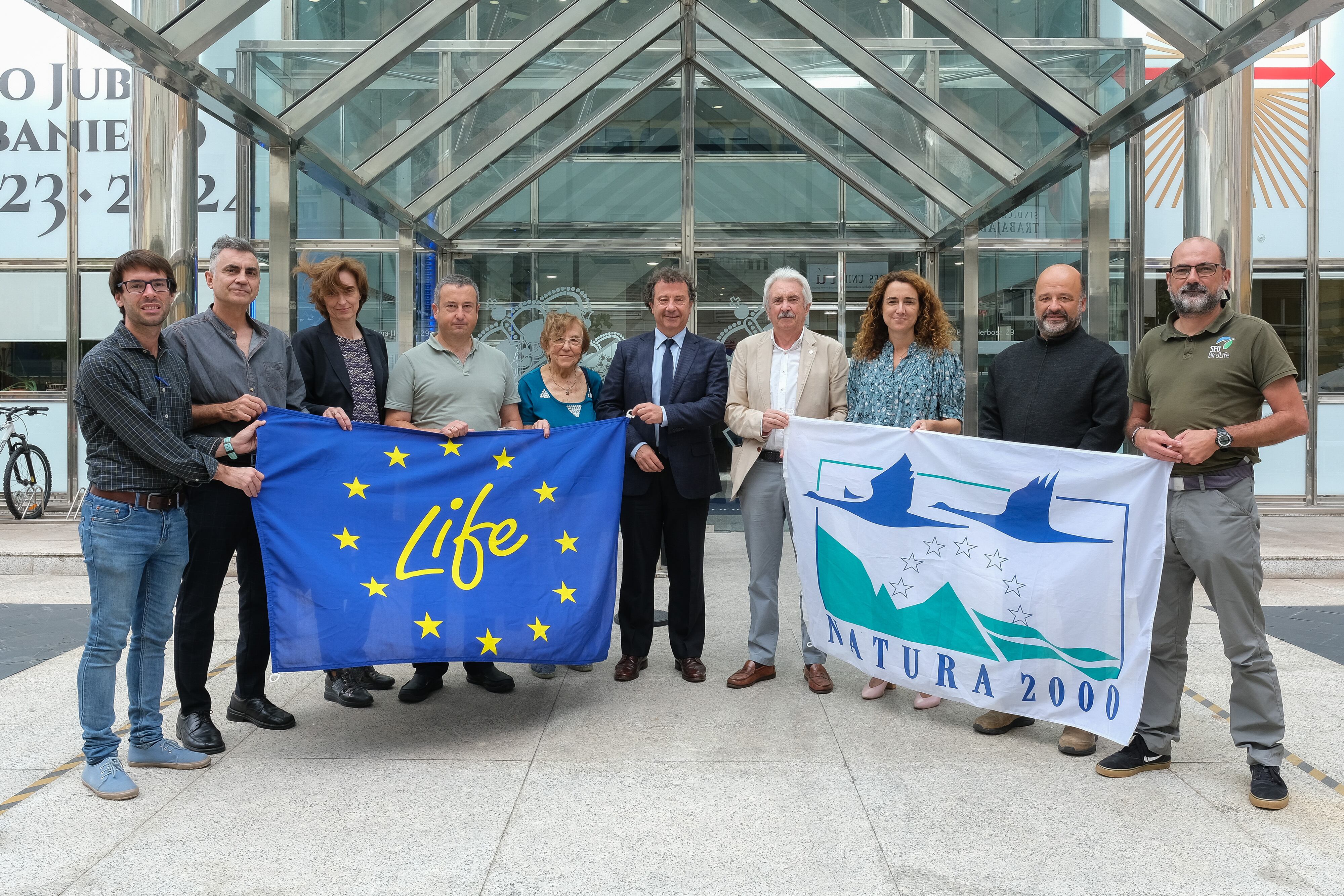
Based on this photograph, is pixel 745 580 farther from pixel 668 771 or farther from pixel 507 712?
pixel 668 771

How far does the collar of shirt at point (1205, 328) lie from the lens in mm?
3189

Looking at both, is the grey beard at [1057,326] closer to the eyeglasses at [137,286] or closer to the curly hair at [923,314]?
the curly hair at [923,314]

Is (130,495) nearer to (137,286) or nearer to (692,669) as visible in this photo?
(137,286)

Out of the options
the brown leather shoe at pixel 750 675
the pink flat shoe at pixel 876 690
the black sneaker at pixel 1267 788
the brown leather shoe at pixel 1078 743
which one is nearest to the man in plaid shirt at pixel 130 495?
the brown leather shoe at pixel 750 675

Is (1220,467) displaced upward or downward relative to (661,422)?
downward

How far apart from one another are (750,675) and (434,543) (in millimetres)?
Result: 1580

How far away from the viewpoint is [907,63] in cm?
688

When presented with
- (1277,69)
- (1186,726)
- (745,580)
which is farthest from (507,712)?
(1277,69)

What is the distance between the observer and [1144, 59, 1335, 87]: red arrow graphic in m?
11.0

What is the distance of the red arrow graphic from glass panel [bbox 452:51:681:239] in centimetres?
701

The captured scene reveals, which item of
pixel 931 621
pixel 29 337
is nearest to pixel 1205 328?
pixel 931 621

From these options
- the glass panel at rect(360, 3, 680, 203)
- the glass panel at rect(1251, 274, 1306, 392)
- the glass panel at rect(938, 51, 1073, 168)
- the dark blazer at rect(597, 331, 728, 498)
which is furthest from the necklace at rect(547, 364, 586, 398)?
the glass panel at rect(1251, 274, 1306, 392)

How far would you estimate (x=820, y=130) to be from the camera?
9117 millimetres

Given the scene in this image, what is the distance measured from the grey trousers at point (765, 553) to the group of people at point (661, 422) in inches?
0.4
